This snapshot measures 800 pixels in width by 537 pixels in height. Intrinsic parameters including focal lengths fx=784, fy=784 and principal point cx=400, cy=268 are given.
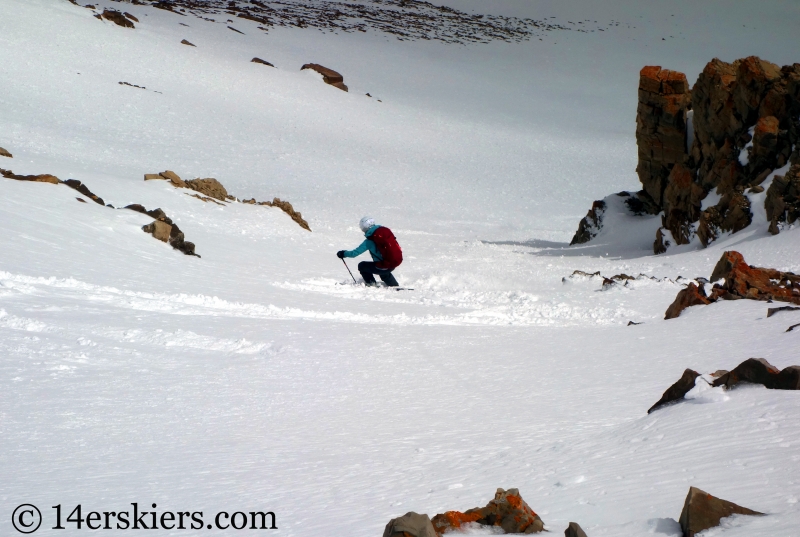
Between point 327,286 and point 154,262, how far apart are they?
7.82 feet

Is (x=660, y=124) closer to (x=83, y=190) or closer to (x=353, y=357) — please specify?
(x=83, y=190)

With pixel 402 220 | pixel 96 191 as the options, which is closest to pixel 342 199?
pixel 402 220

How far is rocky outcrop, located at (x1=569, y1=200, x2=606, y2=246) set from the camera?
19.8 m

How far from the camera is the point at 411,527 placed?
2697 millimetres

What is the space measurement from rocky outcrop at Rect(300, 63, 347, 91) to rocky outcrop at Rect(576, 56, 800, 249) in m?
26.0

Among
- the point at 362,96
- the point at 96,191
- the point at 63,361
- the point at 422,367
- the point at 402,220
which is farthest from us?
the point at 362,96

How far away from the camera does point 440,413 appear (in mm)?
5289

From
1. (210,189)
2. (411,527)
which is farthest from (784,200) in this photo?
(411,527)

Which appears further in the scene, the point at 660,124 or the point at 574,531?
the point at 660,124

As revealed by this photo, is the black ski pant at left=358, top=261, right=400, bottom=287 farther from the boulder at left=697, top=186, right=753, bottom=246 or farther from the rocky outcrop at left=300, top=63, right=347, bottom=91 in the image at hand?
the rocky outcrop at left=300, top=63, right=347, bottom=91

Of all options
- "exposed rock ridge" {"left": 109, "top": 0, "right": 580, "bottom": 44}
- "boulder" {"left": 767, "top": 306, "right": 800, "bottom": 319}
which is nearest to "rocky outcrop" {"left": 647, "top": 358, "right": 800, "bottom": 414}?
"boulder" {"left": 767, "top": 306, "right": 800, "bottom": 319}

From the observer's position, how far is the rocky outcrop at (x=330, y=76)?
141 ft

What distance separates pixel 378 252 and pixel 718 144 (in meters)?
9.52

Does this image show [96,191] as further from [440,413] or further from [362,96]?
[362,96]
